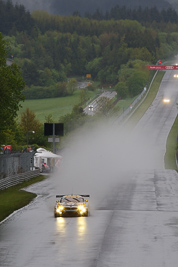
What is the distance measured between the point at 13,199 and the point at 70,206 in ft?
42.2

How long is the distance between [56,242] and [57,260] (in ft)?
14.1

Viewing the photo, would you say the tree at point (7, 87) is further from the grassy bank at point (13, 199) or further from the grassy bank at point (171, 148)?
the grassy bank at point (171, 148)

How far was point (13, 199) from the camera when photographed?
4703 centimetres

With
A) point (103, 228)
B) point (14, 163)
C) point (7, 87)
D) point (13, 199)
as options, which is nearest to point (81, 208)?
point (103, 228)

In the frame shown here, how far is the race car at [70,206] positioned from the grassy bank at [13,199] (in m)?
3.39

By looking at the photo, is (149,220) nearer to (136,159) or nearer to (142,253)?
(142,253)

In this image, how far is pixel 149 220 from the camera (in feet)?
113

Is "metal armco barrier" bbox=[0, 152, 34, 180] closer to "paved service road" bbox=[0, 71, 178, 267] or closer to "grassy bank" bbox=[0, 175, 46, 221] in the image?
"grassy bank" bbox=[0, 175, 46, 221]

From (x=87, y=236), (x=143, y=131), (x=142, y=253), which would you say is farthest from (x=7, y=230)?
(x=143, y=131)

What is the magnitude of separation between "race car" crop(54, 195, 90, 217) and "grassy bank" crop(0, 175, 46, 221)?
3.39m

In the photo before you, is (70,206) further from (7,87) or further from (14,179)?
(14,179)

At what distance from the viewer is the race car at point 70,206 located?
35.0m

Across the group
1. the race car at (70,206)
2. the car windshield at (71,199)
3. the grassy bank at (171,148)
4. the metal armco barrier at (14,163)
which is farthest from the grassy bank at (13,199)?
the grassy bank at (171,148)

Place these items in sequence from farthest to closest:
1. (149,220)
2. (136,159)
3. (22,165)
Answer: (136,159), (22,165), (149,220)
